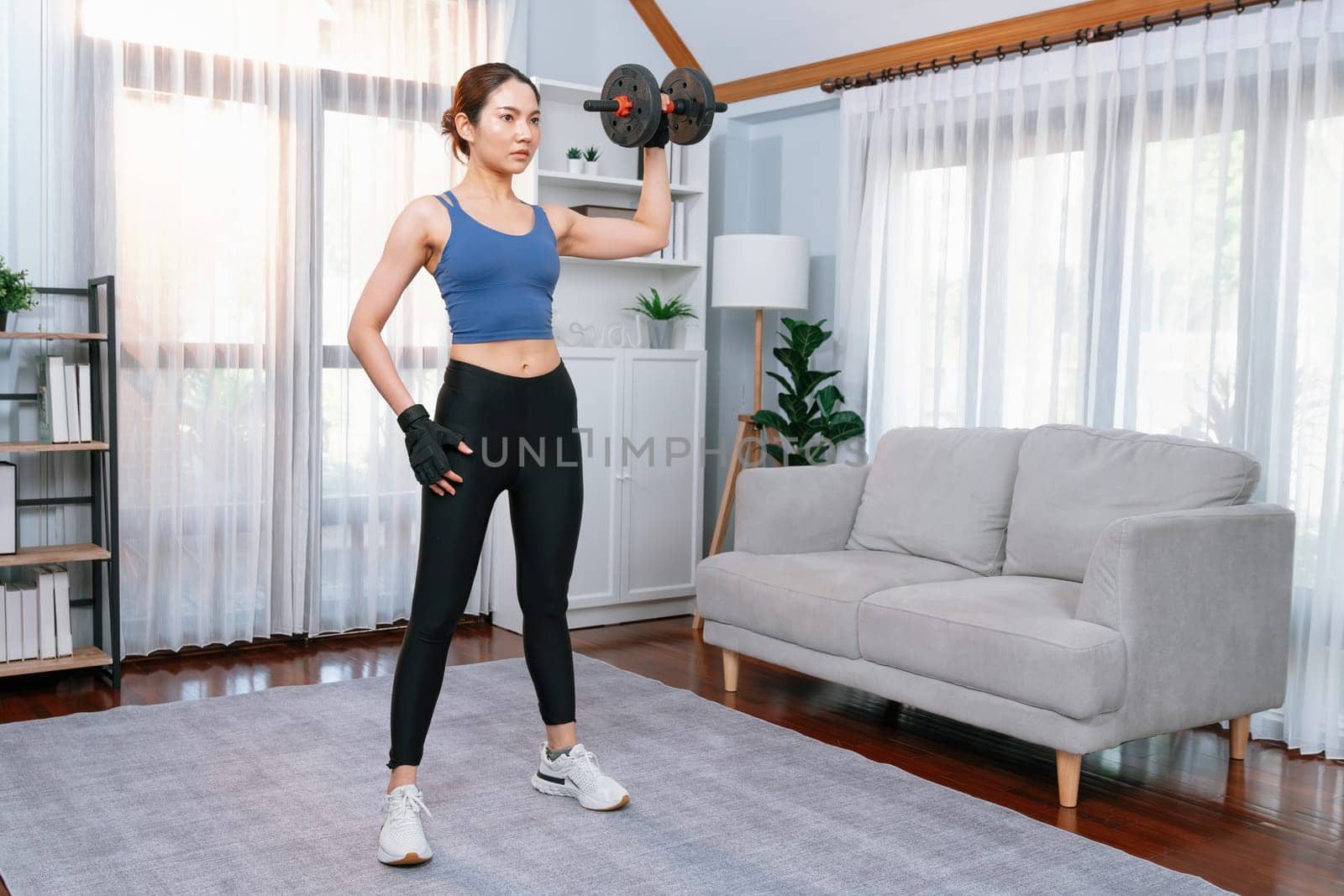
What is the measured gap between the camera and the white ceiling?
14.0 feet

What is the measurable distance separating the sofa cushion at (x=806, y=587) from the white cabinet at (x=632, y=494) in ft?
3.30

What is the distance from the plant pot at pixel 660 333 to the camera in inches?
200

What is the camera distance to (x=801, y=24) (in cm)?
482

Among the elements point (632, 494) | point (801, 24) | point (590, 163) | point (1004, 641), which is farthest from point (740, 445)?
point (1004, 641)

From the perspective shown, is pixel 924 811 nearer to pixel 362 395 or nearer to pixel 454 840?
pixel 454 840

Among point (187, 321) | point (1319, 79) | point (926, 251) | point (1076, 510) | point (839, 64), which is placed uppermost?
point (839, 64)

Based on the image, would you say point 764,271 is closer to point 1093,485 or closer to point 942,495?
point 942,495

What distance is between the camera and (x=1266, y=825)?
9.05 ft

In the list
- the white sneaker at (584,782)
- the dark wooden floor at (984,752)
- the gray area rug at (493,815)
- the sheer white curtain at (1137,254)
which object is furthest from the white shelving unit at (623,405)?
A: the white sneaker at (584,782)

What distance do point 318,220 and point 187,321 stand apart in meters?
0.59

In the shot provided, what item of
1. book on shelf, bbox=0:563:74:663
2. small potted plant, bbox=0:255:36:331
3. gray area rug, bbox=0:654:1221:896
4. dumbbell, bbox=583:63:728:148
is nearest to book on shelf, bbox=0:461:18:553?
book on shelf, bbox=0:563:74:663

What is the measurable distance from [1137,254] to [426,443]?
2.48 m

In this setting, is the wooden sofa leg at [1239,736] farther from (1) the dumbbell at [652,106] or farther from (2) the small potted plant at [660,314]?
(2) the small potted plant at [660,314]

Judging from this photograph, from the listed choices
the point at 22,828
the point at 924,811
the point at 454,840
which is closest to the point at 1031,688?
the point at 924,811
